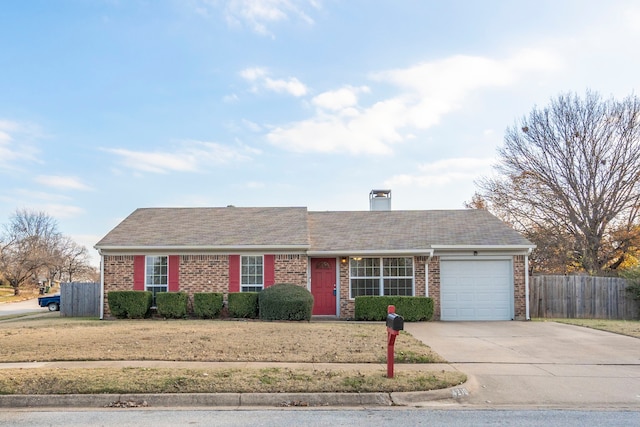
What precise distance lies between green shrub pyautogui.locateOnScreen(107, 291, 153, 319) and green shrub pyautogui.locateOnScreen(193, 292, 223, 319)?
179 cm

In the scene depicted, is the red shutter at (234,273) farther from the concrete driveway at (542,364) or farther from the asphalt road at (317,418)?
the asphalt road at (317,418)

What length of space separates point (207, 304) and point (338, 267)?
4.72 m

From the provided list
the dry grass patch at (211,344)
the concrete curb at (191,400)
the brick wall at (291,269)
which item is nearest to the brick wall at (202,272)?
the brick wall at (291,269)

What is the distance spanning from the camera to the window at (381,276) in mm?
20000

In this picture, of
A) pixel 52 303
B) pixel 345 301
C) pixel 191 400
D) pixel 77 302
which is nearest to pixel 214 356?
pixel 191 400

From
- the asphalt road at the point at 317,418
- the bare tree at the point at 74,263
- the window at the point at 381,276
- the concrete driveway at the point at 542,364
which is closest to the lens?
the asphalt road at the point at 317,418

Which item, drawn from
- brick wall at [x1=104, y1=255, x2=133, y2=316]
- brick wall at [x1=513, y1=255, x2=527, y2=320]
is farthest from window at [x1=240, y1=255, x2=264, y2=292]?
brick wall at [x1=513, y1=255, x2=527, y2=320]

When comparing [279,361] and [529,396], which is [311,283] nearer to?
[279,361]

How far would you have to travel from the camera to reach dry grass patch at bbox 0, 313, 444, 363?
1048 centimetres

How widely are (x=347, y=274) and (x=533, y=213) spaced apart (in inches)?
687

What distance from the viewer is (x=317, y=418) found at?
6.95m

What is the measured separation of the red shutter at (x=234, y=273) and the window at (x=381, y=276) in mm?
3955

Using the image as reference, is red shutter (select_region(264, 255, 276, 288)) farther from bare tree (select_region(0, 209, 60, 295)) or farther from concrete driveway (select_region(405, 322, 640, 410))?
bare tree (select_region(0, 209, 60, 295))

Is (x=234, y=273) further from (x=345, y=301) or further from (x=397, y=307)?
(x=397, y=307)
